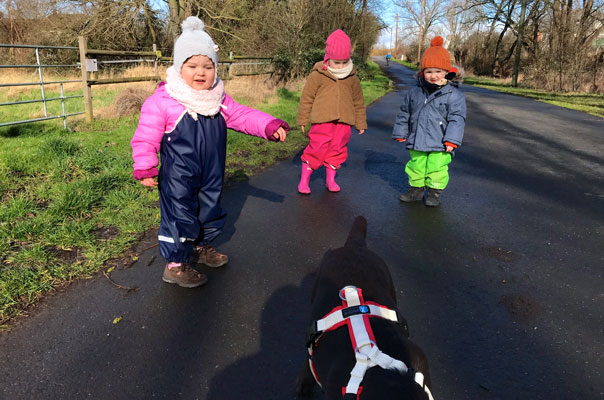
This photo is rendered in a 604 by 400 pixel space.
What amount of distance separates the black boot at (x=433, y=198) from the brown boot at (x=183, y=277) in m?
2.99

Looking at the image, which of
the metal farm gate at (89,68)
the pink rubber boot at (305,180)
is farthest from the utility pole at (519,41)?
the pink rubber boot at (305,180)

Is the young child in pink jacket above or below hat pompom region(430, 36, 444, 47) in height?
below

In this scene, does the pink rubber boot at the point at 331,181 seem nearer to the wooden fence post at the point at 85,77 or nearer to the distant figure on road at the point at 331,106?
the distant figure on road at the point at 331,106

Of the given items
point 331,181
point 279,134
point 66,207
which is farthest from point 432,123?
point 66,207

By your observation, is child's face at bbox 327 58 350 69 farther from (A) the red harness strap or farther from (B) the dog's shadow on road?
(A) the red harness strap

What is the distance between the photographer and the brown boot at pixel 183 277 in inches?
117

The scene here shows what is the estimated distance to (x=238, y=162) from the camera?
620 centimetres

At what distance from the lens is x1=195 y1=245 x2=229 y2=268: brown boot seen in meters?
3.30

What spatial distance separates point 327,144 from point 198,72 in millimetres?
2563

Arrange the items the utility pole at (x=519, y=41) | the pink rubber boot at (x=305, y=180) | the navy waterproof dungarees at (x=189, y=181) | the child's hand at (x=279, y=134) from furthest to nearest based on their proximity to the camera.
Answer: the utility pole at (x=519, y=41), the pink rubber boot at (x=305, y=180), the child's hand at (x=279, y=134), the navy waterproof dungarees at (x=189, y=181)

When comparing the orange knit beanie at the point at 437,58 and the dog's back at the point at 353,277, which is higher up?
the orange knit beanie at the point at 437,58

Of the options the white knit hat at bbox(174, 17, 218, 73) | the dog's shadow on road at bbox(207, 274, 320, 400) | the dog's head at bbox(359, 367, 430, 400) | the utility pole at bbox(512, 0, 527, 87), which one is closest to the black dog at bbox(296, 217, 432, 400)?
the dog's head at bbox(359, 367, 430, 400)

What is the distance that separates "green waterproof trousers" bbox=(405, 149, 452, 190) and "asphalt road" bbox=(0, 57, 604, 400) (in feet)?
1.10

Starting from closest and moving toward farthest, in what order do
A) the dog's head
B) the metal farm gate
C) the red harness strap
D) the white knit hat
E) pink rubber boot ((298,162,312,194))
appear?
the dog's head
the red harness strap
the white knit hat
pink rubber boot ((298,162,312,194))
the metal farm gate
